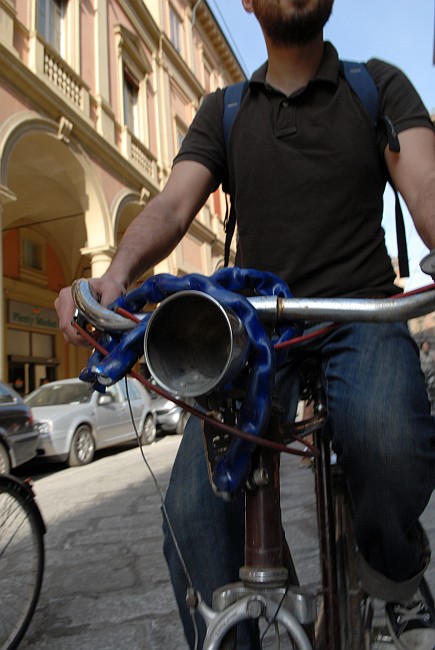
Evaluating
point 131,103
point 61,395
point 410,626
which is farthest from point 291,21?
point 131,103

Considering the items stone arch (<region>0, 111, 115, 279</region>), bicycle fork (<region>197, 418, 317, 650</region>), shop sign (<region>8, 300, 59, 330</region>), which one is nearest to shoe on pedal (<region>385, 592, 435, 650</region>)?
bicycle fork (<region>197, 418, 317, 650</region>)

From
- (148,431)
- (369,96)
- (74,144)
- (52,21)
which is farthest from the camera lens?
(52,21)

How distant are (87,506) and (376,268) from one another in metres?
4.22

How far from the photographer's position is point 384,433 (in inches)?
42.9

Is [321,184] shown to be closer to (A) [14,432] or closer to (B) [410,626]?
(B) [410,626]

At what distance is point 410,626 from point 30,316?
1449cm

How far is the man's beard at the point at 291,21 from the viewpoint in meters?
1.40

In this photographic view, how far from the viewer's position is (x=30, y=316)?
14734mm

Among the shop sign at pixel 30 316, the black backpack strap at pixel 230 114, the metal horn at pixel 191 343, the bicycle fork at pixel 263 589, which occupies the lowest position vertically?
the bicycle fork at pixel 263 589

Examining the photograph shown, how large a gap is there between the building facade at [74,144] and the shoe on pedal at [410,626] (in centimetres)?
807

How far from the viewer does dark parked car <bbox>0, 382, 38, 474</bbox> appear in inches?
241

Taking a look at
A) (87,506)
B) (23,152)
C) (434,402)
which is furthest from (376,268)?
(23,152)

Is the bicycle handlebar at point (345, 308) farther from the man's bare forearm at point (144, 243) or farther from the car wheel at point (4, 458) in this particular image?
the car wheel at point (4, 458)

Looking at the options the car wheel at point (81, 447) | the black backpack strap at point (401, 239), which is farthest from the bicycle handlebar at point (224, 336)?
the car wheel at point (81, 447)
